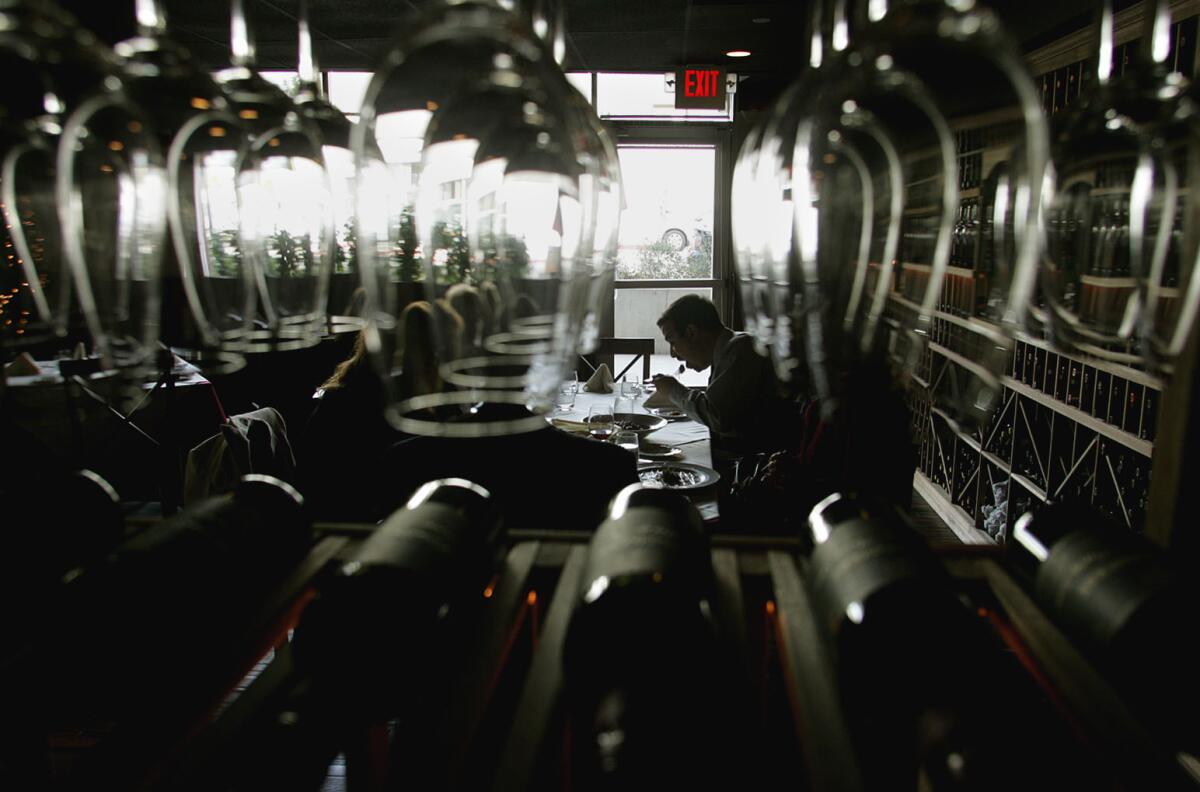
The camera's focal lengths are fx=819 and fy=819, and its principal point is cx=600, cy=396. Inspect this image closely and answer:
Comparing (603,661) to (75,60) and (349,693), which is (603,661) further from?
(75,60)

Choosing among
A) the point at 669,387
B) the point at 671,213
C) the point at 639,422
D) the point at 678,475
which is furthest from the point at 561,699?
the point at 671,213

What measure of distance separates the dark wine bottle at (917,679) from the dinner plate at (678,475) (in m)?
1.53

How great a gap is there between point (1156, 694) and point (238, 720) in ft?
2.37

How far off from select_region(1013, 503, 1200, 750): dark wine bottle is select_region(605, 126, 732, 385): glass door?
5.64m

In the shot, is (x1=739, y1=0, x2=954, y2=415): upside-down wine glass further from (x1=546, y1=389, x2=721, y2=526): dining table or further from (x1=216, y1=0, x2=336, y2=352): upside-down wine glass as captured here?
(x1=546, y1=389, x2=721, y2=526): dining table

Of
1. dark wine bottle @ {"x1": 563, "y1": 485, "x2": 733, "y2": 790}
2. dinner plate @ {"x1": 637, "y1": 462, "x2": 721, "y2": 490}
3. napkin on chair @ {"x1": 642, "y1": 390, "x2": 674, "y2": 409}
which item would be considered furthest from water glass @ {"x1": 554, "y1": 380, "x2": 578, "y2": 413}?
dark wine bottle @ {"x1": 563, "y1": 485, "x2": 733, "y2": 790}

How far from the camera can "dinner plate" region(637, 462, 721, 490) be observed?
226 cm

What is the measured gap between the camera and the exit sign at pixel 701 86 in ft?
18.9

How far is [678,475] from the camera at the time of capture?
7.72 feet

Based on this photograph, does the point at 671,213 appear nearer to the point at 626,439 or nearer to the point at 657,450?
the point at 657,450

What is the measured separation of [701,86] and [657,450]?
3839 mm

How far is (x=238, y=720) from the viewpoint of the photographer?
649mm

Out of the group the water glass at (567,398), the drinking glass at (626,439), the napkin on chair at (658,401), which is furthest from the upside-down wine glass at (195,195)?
the napkin on chair at (658,401)

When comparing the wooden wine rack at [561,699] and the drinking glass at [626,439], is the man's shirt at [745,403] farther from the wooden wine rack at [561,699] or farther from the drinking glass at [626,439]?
the wooden wine rack at [561,699]
